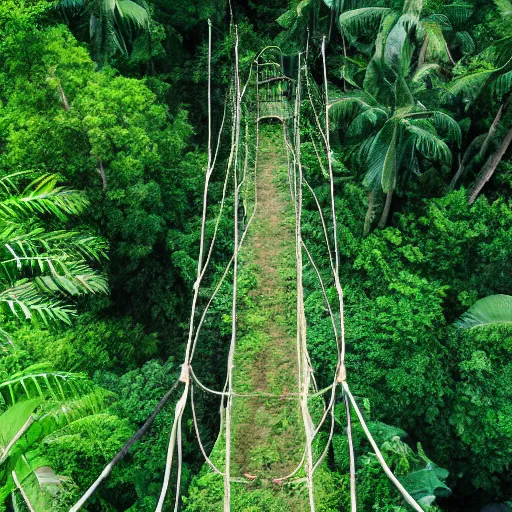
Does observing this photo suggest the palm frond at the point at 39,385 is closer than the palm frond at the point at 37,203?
Yes

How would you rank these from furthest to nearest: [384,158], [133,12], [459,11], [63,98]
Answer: [459,11]
[133,12]
[384,158]
[63,98]

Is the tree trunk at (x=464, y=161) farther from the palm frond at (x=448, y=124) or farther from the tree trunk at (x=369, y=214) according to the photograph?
the tree trunk at (x=369, y=214)

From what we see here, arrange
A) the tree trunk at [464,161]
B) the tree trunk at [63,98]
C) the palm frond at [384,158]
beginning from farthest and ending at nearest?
the tree trunk at [464,161] < the palm frond at [384,158] < the tree trunk at [63,98]

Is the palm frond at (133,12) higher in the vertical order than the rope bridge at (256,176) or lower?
higher

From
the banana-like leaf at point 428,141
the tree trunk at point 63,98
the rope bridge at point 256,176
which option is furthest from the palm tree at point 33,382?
the banana-like leaf at point 428,141

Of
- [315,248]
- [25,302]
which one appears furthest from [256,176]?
[25,302]

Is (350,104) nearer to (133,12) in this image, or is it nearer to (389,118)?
(389,118)
